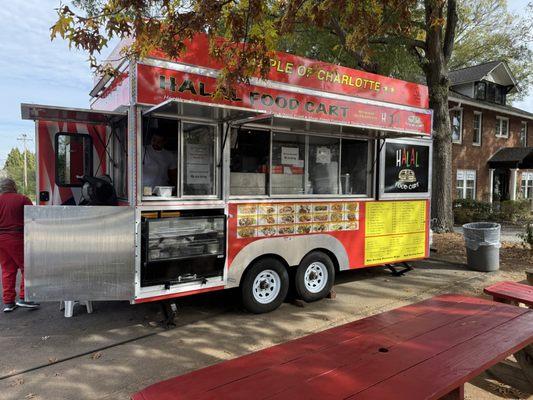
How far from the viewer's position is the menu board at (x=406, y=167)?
6879 millimetres

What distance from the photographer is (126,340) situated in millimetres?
4586

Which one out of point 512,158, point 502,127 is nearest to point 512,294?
point 512,158

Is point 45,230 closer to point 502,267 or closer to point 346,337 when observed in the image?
point 346,337

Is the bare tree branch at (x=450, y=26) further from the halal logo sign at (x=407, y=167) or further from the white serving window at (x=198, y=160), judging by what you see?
the white serving window at (x=198, y=160)

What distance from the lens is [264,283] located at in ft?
18.1

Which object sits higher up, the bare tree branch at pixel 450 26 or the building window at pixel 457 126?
the bare tree branch at pixel 450 26

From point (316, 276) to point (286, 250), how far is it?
0.79m

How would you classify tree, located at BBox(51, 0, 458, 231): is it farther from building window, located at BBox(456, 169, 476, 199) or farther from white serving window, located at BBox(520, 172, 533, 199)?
white serving window, located at BBox(520, 172, 533, 199)

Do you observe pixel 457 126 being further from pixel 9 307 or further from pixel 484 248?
pixel 9 307

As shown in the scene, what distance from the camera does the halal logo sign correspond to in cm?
703

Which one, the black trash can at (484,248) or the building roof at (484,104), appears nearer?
the black trash can at (484,248)

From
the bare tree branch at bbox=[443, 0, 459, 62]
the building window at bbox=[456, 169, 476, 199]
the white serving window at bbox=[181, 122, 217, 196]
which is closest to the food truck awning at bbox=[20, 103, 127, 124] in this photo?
the white serving window at bbox=[181, 122, 217, 196]

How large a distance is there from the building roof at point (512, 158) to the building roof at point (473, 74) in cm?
412

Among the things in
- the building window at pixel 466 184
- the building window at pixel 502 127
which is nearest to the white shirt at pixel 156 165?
the building window at pixel 466 184
